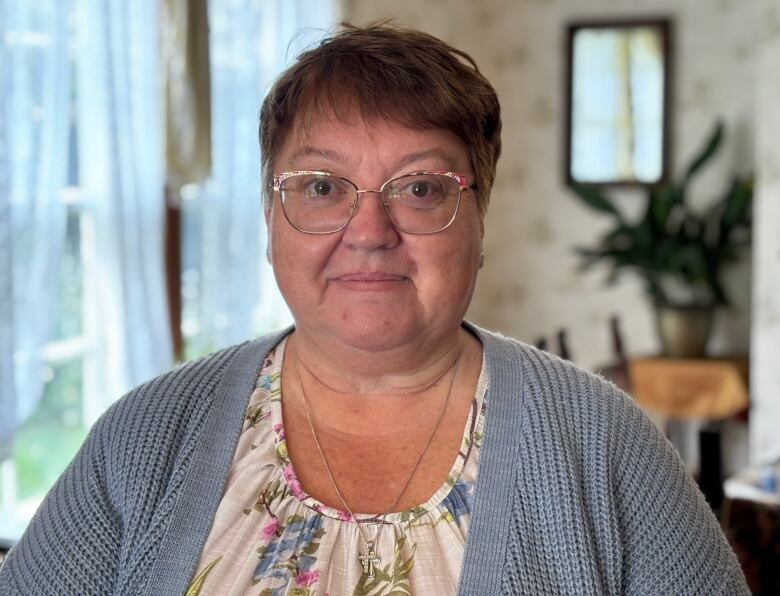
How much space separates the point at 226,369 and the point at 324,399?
0.15 meters

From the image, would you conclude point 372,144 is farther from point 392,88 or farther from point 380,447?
point 380,447

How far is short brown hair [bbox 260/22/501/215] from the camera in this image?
128 centimetres

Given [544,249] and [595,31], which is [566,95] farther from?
[544,249]

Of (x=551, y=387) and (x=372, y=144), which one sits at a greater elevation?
(x=372, y=144)

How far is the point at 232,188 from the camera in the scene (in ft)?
11.4

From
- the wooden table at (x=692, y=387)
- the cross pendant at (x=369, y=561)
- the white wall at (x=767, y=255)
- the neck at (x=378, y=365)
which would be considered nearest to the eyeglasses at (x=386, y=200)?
the neck at (x=378, y=365)

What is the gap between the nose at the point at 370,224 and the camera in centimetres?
126

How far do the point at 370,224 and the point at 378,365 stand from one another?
21cm

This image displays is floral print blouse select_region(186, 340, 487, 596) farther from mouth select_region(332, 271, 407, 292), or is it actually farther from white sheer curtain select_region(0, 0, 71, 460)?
white sheer curtain select_region(0, 0, 71, 460)

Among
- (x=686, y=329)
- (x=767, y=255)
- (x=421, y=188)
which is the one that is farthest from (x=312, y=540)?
(x=686, y=329)

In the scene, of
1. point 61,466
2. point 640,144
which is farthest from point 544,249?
point 61,466

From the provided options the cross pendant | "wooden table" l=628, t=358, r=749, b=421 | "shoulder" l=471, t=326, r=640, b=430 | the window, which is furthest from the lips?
"wooden table" l=628, t=358, r=749, b=421

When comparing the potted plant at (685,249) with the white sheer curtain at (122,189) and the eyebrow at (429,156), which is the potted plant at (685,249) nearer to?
the white sheer curtain at (122,189)

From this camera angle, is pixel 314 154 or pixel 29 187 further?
pixel 29 187
